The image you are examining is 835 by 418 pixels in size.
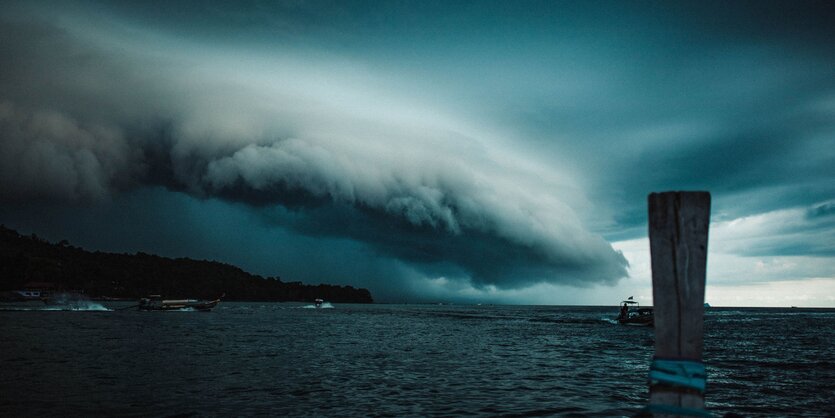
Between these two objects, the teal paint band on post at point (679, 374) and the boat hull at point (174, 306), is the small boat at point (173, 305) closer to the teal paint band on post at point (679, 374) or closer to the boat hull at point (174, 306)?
the boat hull at point (174, 306)

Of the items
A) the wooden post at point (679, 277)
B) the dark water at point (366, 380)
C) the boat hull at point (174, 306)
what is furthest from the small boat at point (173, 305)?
the wooden post at point (679, 277)

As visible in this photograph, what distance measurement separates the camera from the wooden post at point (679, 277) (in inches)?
159

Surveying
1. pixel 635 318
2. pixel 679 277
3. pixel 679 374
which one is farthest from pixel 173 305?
pixel 679 277

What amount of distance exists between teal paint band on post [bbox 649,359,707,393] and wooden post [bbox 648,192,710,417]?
3 cm

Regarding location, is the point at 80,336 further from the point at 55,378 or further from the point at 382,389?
the point at 382,389

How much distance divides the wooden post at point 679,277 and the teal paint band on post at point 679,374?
0.10 ft

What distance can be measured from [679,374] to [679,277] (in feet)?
2.65

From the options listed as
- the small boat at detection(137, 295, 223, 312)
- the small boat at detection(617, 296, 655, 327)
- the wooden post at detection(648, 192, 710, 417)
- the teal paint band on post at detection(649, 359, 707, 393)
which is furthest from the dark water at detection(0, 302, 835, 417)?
the small boat at detection(137, 295, 223, 312)

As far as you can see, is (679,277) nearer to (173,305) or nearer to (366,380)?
(366,380)

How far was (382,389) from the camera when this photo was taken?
19.5 metres

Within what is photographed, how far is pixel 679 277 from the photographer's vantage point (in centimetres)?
409

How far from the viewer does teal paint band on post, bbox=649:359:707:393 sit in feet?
13.3

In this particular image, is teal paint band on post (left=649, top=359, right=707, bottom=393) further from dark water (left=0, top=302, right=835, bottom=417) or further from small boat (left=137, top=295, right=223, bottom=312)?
small boat (left=137, top=295, right=223, bottom=312)

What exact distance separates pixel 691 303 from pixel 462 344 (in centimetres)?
3849
